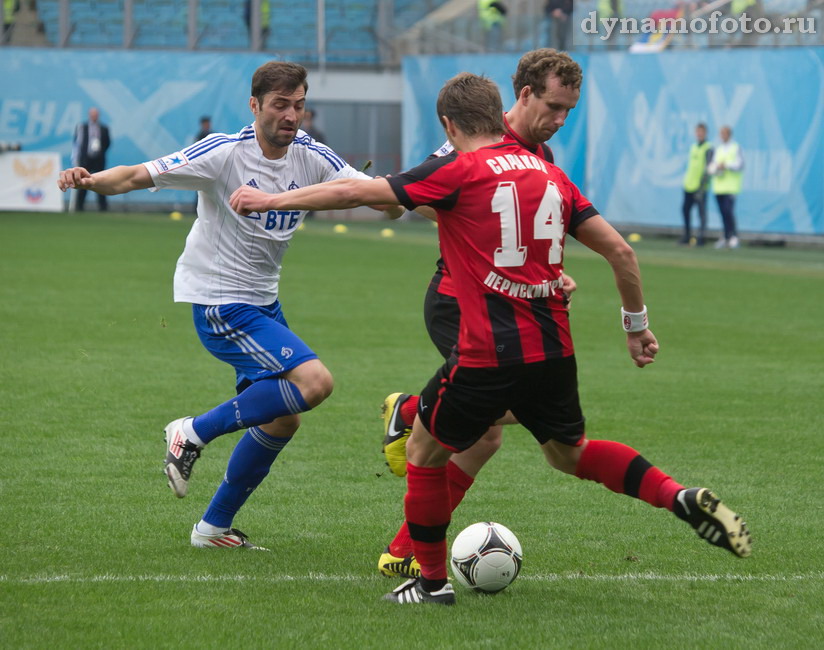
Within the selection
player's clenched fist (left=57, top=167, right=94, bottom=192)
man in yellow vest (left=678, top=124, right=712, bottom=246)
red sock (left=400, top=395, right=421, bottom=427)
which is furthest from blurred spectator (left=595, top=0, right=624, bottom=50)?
player's clenched fist (left=57, top=167, right=94, bottom=192)

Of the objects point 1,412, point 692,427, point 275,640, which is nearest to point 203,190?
point 275,640

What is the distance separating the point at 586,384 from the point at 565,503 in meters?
3.56

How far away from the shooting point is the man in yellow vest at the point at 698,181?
22.8 m

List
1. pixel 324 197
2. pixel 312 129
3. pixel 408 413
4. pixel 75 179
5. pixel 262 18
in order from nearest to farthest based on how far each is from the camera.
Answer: pixel 324 197 < pixel 75 179 < pixel 408 413 < pixel 312 129 < pixel 262 18

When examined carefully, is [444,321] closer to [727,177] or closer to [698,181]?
[727,177]

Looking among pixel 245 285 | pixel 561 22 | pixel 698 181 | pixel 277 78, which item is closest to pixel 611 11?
pixel 561 22

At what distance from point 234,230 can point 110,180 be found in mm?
582

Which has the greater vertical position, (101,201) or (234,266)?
(234,266)

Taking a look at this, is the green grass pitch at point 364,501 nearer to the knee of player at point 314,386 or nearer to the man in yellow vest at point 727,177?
the knee of player at point 314,386

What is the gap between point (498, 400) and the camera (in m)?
4.36

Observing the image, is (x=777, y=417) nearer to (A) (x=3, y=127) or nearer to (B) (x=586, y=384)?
(B) (x=586, y=384)

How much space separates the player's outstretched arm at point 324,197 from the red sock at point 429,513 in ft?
3.18

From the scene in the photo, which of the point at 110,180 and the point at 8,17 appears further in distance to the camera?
the point at 8,17

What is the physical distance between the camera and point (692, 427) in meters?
8.01
